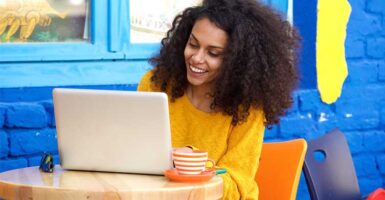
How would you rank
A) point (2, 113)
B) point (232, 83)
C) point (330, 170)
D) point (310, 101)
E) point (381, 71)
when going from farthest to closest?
1. point (381, 71)
2. point (310, 101)
3. point (2, 113)
4. point (330, 170)
5. point (232, 83)

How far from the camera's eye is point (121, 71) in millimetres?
5164

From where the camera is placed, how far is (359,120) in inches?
233

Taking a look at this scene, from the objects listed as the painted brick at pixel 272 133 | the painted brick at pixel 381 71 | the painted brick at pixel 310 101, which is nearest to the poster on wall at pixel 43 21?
the painted brick at pixel 272 133

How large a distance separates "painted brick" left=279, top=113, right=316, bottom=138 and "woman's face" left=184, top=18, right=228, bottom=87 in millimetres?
1743

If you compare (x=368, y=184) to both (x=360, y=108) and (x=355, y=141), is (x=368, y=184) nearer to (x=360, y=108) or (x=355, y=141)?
(x=355, y=141)

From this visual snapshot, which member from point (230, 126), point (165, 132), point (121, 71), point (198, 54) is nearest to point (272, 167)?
point (230, 126)

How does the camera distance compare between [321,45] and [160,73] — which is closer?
[160,73]

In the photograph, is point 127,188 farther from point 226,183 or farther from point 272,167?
point 272,167

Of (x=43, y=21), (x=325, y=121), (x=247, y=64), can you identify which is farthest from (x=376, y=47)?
(x=247, y=64)

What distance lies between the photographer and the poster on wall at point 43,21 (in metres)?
4.91

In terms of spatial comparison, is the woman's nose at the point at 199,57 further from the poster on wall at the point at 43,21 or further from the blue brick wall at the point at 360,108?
the blue brick wall at the point at 360,108

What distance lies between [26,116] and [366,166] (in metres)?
2.16

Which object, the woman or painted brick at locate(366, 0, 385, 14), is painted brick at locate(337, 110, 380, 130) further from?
the woman

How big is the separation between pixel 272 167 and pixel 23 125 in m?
1.42
